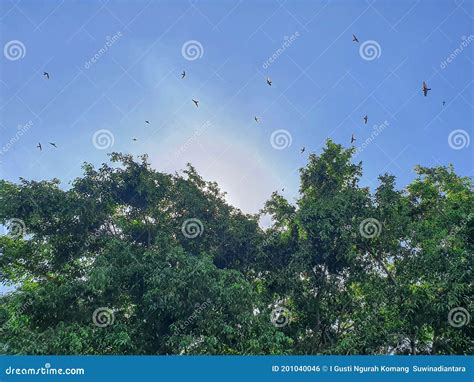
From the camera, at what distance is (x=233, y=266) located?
17.4 m

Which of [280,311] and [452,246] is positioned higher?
[452,246]

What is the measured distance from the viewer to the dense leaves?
40.5 feet

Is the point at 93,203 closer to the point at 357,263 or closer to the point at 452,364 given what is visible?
the point at 357,263

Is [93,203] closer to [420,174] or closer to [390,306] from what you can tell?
[390,306]

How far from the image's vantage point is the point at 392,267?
634 inches

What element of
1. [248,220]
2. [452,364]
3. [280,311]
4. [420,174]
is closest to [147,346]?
[280,311]

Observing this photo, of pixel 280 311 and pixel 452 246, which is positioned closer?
pixel 452 246

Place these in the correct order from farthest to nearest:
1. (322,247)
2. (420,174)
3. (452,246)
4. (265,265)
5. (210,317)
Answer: (420,174), (265,265), (322,247), (452,246), (210,317)

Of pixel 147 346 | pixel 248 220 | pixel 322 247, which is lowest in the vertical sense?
pixel 147 346

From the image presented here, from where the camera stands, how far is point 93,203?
1595cm

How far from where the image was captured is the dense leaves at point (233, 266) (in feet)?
40.5

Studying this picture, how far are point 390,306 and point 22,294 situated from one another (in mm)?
11261

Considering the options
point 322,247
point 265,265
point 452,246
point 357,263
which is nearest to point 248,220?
point 265,265

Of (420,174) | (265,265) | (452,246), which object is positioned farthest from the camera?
(420,174)
